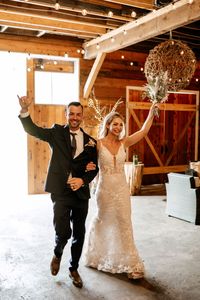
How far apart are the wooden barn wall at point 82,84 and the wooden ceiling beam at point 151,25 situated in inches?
26.2

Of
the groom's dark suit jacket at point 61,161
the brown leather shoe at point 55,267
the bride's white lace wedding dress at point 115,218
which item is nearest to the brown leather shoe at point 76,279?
the brown leather shoe at point 55,267

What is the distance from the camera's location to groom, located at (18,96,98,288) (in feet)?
9.29

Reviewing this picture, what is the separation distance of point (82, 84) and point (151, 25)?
262 cm

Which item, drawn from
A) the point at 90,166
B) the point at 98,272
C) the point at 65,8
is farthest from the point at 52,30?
the point at 98,272

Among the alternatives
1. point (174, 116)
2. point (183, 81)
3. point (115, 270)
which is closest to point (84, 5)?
point (183, 81)

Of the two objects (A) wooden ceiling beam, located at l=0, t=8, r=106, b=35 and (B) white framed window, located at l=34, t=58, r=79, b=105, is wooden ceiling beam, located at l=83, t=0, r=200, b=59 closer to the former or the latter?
(A) wooden ceiling beam, located at l=0, t=8, r=106, b=35

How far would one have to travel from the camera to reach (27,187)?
7.24m

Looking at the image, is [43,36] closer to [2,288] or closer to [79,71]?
[79,71]

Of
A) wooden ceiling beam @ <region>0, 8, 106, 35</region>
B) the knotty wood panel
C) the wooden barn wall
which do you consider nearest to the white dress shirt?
wooden ceiling beam @ <region>0, 8, 106, 35</region>

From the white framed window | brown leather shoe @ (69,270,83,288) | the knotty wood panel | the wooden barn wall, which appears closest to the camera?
brown leather shoe @ (69,270,83,288)

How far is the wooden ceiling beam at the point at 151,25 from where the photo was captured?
14.7 ft

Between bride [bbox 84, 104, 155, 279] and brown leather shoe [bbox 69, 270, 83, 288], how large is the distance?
0.33m

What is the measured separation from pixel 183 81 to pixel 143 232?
7.58 ft

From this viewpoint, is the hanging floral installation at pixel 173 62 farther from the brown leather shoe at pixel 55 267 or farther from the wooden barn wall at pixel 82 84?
the brown leather shoe at pixel 55 267
